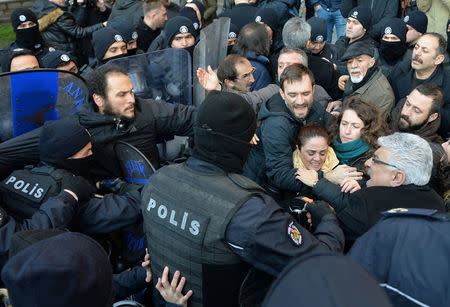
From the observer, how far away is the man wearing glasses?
8.12 ft

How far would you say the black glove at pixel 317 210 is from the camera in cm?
252

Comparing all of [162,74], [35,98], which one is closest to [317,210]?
[162,74]

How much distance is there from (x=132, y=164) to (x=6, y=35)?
29.3ft

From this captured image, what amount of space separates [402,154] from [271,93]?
164cm

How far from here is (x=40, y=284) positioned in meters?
1.42

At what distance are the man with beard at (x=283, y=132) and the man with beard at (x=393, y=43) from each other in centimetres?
190

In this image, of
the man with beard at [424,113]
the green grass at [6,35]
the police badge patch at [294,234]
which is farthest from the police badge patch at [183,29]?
the green grass at [6,35]

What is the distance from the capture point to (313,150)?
333 centimetres

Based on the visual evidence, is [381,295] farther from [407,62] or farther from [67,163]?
[407,62]

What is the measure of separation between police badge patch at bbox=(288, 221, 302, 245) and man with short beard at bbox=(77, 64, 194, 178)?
1.69 meters

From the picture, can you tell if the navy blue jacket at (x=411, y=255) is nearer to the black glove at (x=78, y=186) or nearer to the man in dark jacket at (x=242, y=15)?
the black glove at (x=78, y=186)

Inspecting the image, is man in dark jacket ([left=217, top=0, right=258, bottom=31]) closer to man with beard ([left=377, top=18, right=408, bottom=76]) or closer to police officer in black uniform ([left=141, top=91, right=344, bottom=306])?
man with beard ([left=377, top=18, right=408, bottom=76])

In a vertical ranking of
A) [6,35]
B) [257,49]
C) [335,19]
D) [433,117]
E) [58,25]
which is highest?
[257,49]

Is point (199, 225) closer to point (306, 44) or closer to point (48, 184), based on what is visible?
point (48, 184)
